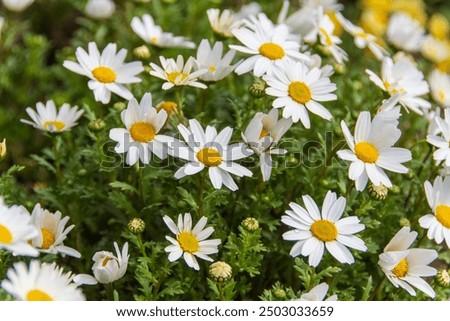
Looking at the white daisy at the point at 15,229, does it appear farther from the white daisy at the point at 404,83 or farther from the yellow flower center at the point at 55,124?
the white daisy at the point at 404,83

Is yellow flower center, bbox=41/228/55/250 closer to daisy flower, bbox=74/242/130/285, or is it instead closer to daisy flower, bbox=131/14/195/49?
daisy flower, bbox=74/242/130/285

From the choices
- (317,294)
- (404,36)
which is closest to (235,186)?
(317,294)

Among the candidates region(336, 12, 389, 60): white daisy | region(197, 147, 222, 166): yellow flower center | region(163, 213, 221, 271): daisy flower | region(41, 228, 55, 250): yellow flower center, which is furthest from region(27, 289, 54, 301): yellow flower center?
region(336, 12, 389, 60): white daisy
